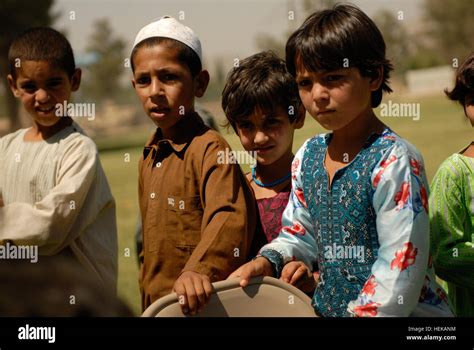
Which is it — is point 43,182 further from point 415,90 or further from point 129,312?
point 415,90

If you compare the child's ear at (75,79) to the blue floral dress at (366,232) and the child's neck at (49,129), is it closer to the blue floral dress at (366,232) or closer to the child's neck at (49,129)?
the child's neck at (49,129)

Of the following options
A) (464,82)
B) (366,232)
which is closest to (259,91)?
(464,82)

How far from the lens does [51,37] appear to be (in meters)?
3.52

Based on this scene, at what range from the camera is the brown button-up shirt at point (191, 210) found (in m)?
2.68

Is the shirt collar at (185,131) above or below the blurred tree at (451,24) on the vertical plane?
below

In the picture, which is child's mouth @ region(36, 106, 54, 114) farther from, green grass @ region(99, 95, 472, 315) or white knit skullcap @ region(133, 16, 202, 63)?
green grass @ region(99, 95, 472, 315)

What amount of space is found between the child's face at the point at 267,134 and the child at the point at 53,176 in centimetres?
70

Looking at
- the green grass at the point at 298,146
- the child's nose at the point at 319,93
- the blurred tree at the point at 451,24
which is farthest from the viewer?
the blurred tree at the point at 451,24

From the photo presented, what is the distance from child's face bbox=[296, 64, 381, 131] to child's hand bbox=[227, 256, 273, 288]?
0.47 meters

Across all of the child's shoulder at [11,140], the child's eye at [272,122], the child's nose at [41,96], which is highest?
the child's nose at [41,96]

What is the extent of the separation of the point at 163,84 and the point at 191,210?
478 millimetres

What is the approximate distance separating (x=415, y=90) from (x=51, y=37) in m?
13.1

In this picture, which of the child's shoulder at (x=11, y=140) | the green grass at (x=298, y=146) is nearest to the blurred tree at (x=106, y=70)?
the green grass at (x=298, y=146)

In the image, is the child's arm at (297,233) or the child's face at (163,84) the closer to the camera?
the child's arm at (297,233)
